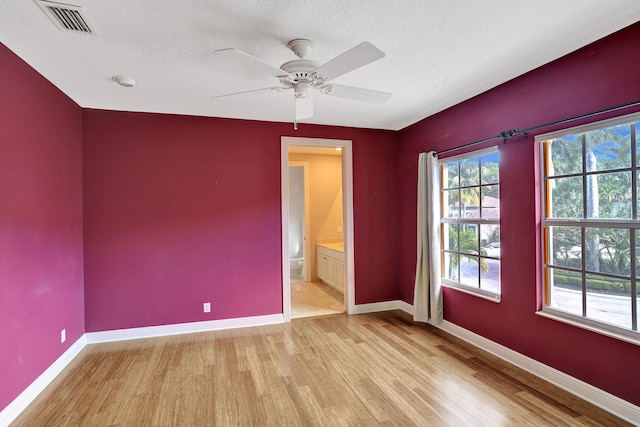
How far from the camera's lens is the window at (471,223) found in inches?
127

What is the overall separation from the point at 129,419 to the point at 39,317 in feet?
3.91

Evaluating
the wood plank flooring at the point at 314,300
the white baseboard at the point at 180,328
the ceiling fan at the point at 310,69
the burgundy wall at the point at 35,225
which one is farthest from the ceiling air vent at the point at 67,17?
the wood plank flooring at the point at 314,300

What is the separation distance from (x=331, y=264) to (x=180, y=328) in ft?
8.70

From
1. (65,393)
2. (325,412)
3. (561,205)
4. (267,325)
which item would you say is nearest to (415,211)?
(561,205)

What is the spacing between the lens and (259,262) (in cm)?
411

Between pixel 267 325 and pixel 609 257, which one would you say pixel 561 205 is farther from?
pixel 267 325

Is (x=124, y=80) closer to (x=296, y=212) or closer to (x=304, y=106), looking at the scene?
(x=304, y=106)

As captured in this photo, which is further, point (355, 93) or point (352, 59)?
point (355, 93)

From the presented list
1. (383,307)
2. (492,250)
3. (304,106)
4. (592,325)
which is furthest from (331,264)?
(592,325)

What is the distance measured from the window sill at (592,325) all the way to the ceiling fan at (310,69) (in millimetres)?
2207

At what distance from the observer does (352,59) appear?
6.21ft

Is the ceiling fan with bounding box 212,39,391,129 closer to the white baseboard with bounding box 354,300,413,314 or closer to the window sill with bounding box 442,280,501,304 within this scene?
the window sill with bounding box 442,280,501,304

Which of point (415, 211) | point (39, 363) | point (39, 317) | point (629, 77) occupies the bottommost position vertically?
point (39, 363)

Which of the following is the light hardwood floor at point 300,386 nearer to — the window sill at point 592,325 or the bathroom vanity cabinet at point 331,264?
the window sill at point 592,325
